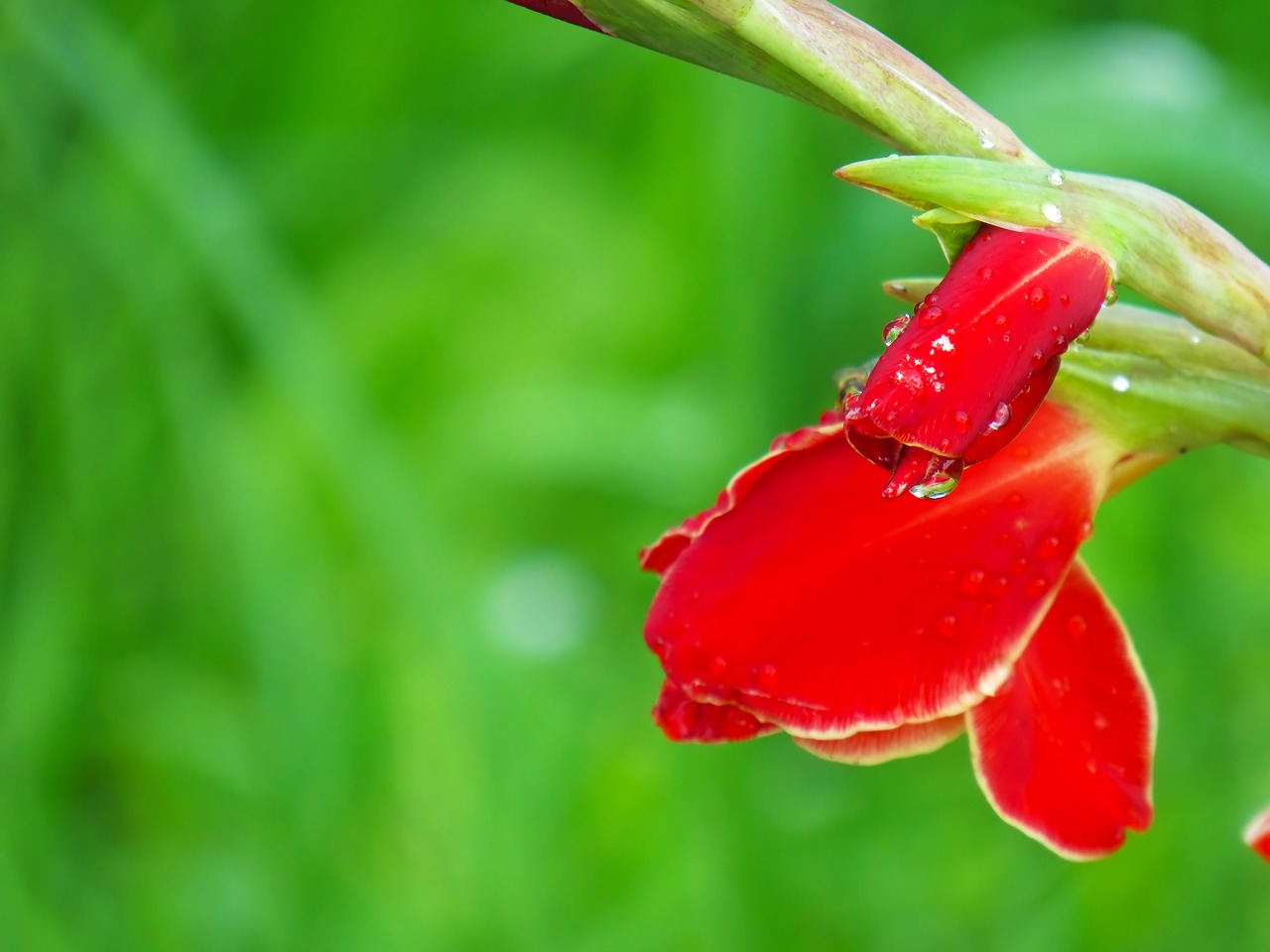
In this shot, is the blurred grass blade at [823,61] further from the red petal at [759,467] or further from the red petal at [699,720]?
the red petal at [699,720]

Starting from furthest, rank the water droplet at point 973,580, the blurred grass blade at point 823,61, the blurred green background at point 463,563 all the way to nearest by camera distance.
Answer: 1. the blurred green background at point 463,563
2. the water droplet at point 973,580
3. the blurred grass blade at point 823,61

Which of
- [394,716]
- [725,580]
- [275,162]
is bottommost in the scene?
[394,716]

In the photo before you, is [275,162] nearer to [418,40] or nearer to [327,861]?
[418,40]

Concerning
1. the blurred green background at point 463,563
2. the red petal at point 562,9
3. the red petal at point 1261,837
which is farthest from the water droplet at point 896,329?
the blurred green background at point 463,563

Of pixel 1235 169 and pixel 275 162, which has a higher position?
pixel 1235 169

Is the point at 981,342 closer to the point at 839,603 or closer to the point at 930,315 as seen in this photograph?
the point at 930,315

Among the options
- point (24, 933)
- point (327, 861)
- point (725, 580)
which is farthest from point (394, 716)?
point (725, 580)

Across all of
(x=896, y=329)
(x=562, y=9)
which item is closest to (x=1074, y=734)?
(x=896, y=329)
